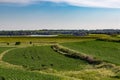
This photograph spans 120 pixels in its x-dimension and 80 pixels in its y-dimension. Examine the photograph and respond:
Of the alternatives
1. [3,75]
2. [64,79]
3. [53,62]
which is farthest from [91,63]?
[3,75]

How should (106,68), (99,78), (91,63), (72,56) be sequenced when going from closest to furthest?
(99,78)
(106,68)
(91,63)
(72,56)

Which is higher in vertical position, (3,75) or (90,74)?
(3,75)

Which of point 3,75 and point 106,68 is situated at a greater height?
point 3,75

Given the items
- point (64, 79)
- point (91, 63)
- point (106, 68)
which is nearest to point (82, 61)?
point (91, 63)

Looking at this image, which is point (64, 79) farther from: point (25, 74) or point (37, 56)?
point (37, 56)

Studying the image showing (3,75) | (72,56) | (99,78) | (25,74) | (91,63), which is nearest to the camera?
(3,75)

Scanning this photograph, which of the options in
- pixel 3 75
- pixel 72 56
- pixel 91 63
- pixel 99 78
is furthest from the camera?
pixel 72 56

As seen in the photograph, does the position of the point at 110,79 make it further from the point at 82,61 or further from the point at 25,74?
the point at 82,61

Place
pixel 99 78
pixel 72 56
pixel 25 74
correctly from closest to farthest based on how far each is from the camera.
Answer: pixel 25 74 < pixel 99 78 < pixel 72 56

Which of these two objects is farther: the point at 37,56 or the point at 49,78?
the point at 37,56
